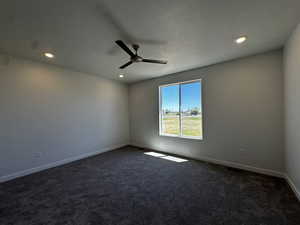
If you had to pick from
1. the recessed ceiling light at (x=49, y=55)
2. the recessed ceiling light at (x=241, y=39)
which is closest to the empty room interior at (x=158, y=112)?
the recessed ceiling light at (x=241, y=39)

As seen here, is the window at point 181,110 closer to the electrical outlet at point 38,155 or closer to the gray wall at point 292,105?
the gray wall at point 292,105

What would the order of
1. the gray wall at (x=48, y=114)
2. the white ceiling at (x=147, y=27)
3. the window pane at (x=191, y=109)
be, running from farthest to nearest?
the window pane at (x=191, y=109) < the gray wall at (x=48, y=114) < the white ceiling at (x=147, y=27)

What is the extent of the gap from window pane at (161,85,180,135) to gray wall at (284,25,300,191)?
7.89 ft

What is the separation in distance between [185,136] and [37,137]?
389cm

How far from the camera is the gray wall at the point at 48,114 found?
8.54ft

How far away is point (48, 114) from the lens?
312 centimetres

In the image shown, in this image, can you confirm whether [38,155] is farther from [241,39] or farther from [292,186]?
[292,186]

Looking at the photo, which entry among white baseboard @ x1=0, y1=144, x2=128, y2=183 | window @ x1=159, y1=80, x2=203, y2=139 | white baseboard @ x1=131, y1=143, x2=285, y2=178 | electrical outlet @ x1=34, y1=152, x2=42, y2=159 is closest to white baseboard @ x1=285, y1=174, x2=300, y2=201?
white baseboard @ x1=131, y1=143, x2=285, y2=178

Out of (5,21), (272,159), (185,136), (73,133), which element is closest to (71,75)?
(73,133)

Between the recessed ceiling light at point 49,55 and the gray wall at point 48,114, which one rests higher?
the recessed ceiling light at point 49,55

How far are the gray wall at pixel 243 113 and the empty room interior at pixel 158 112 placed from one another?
2 cm

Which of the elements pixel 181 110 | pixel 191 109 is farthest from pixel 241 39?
pixel 181 110

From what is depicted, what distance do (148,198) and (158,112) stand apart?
9.15 ft

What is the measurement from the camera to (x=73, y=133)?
11.7 ft
